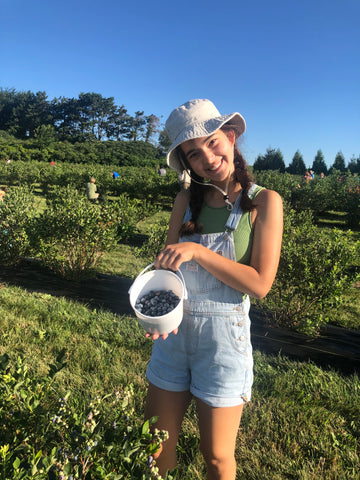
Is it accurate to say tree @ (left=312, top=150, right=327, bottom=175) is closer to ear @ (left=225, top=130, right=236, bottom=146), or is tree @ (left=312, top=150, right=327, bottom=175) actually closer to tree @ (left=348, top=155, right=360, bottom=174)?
tree @ (left=348, top=155, right=360, bottom=174)

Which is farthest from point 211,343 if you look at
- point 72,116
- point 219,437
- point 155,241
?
point 72,116

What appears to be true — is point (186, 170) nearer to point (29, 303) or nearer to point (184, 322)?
point (184, 322)

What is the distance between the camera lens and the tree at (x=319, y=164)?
35812mm

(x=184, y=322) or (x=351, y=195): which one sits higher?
(x=351, y=195)

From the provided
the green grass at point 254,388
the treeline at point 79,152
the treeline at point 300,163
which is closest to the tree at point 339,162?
the treeline at point 300,163

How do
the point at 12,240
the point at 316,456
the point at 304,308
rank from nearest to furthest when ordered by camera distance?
the point at 316,456, the point at 304,308, the point at 12,240

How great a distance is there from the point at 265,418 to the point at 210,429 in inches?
47.9

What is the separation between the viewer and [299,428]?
79.4 inches

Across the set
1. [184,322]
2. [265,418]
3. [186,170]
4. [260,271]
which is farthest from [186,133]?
[265,418]

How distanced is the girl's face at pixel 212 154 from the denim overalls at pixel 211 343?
14 cm

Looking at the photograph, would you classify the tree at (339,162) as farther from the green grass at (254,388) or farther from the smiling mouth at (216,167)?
the smiling mouth at (216,167)

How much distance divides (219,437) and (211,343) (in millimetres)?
307

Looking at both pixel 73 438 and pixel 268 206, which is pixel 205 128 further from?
pixel 73 438

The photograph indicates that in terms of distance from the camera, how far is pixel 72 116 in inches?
2384
